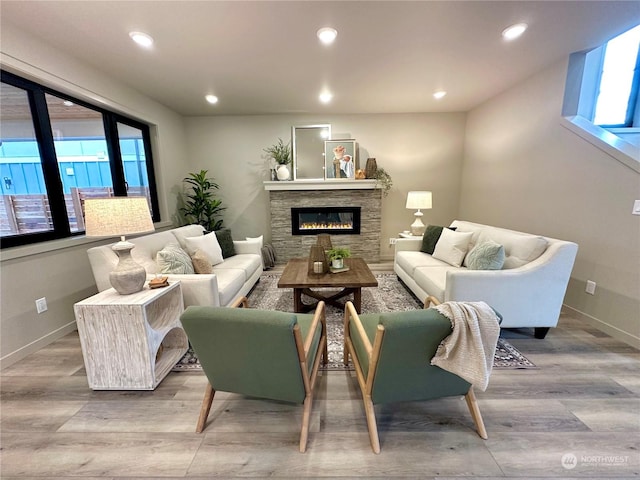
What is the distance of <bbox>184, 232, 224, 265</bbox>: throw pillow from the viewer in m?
2.82

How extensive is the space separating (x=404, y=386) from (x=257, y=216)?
13.3ft

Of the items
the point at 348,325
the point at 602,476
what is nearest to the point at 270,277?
the point at 348,325

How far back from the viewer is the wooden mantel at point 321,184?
4.33 meters

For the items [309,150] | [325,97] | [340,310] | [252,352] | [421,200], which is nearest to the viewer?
[252,352]

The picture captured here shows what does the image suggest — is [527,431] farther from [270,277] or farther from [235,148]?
[235,148]

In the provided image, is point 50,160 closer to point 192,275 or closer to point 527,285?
point 192,275

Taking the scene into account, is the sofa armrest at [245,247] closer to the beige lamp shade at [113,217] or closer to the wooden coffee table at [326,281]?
the wooden coffee table at [326,281]

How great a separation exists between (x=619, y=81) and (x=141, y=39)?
15.0 feet

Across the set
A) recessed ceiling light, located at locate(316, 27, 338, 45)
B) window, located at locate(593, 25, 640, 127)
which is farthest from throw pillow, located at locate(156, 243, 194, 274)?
window, located at locate(593, 25, 640, 127)

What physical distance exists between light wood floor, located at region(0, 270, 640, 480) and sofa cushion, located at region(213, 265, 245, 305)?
71 cm

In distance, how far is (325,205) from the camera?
177 inches

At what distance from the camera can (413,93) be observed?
3490mm

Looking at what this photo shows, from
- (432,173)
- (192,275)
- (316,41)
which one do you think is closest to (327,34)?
(316,41)

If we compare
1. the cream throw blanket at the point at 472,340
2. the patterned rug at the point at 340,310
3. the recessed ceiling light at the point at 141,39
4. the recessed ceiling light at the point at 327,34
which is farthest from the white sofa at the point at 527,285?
the recessed ceiling light at the point at 141,39
